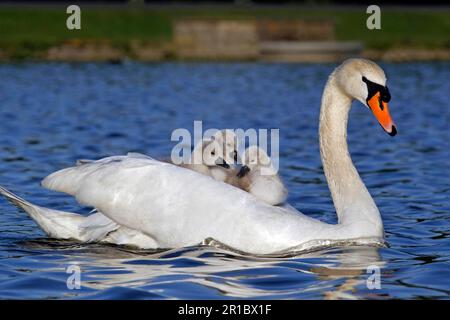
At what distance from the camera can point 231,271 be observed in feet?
23.5

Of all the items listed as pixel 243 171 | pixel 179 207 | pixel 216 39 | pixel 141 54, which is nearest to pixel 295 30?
pixel 216 39

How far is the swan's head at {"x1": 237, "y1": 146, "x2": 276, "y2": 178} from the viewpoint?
8.17 meters

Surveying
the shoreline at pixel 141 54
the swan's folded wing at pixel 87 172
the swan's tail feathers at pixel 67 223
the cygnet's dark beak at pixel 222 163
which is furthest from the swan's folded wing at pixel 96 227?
the shoreline at pixel 141 54

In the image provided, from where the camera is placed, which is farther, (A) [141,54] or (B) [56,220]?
(A) [141,54]

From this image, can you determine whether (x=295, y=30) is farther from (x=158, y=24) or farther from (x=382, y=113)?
(x=382, y=113)

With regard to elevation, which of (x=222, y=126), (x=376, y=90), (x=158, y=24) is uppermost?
(x=158, y=24)

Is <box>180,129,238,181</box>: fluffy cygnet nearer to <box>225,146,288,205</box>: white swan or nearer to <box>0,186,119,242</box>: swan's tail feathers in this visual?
<box>225,146,288,205</box>: white swan

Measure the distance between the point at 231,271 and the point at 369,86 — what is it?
1852mm

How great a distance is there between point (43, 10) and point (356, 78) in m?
41.5

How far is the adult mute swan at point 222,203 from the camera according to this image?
7.53 metres

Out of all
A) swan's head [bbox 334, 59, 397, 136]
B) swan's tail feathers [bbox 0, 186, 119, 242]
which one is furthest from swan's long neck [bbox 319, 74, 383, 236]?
swan's tail feathers [bbox 0, 186, 119, 242]

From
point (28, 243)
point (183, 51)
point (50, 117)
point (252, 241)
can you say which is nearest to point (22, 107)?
point (50, 117)

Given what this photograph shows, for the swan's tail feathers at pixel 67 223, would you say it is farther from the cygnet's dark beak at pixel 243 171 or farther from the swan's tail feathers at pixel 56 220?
the cygnet's dark beak at pixel 243 171
